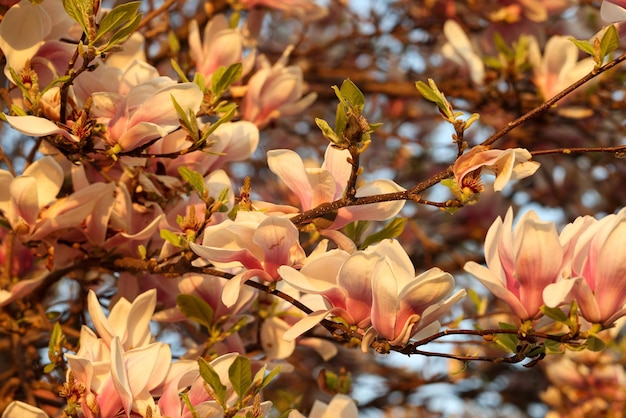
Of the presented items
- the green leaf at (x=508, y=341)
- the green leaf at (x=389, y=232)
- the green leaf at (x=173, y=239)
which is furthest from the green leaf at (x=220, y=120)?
the green leaf at (x=508, y=341)

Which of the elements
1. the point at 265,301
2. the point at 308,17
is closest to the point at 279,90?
the point at 265,301

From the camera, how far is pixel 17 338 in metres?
1.14

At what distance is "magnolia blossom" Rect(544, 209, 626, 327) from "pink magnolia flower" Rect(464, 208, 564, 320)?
0.08 feet

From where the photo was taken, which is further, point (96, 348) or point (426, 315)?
point (96, 348)

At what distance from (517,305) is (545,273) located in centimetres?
4

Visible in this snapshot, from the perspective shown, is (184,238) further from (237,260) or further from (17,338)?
(17,338)

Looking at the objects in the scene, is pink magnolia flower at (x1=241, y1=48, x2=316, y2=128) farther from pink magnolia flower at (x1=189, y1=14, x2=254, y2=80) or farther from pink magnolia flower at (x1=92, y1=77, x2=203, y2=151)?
pink magnolia flower at (x1=92, y1=77, x2=203, y2=151)

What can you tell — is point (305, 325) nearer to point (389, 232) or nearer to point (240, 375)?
Result: point (240, 375)

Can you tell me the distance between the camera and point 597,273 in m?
0.74

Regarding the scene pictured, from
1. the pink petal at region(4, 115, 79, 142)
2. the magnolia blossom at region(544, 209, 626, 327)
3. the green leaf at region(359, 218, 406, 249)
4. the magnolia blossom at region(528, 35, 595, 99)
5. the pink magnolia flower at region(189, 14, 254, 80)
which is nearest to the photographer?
the magnolia blossom at region(544, 209, 626, 327)

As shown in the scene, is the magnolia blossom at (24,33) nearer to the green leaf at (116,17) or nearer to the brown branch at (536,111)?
the green leaf at (116,17)

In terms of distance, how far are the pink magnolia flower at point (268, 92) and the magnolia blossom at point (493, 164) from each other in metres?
0.55

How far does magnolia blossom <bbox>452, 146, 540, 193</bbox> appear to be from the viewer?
753 millimetres

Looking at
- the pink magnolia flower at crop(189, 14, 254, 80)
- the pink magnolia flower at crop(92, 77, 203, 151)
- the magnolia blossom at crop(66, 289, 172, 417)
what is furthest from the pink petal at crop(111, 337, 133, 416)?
the pink magnolia flower at crop(189, 14, 254, 80)
